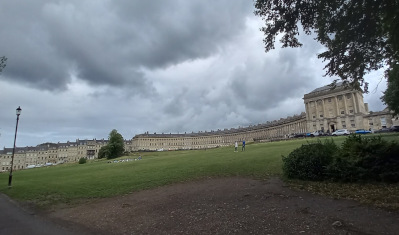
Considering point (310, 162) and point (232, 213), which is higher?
point (310, 162)

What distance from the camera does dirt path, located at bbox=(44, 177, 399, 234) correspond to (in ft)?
25.1

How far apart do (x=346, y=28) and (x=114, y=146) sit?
297ft

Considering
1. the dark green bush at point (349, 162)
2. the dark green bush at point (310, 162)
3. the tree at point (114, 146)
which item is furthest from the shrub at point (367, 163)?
the tree at point (114, 146)

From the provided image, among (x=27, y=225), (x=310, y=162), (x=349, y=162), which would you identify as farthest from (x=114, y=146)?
(x=349, y=162)

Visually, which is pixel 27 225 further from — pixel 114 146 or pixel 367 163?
pixel 114 146

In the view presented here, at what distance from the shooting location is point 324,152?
47.0ft

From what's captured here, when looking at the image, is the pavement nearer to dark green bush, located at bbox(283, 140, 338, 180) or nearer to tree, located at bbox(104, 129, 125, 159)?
dark green bush, located at bbox(283, 140, 338, 180)

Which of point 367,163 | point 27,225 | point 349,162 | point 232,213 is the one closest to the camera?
point 232,213

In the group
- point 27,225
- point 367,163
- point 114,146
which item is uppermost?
point 114,146

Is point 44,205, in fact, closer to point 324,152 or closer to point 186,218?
point 186,218

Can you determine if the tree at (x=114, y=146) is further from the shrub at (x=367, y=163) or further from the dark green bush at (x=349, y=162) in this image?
the shrub at (x=367, y=163)

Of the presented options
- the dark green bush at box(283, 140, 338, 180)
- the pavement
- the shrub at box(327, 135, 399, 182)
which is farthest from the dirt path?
the shrub at box(327, 135, 399, 182)

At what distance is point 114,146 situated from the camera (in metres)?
92.5

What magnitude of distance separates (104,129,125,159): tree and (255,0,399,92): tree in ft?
284
